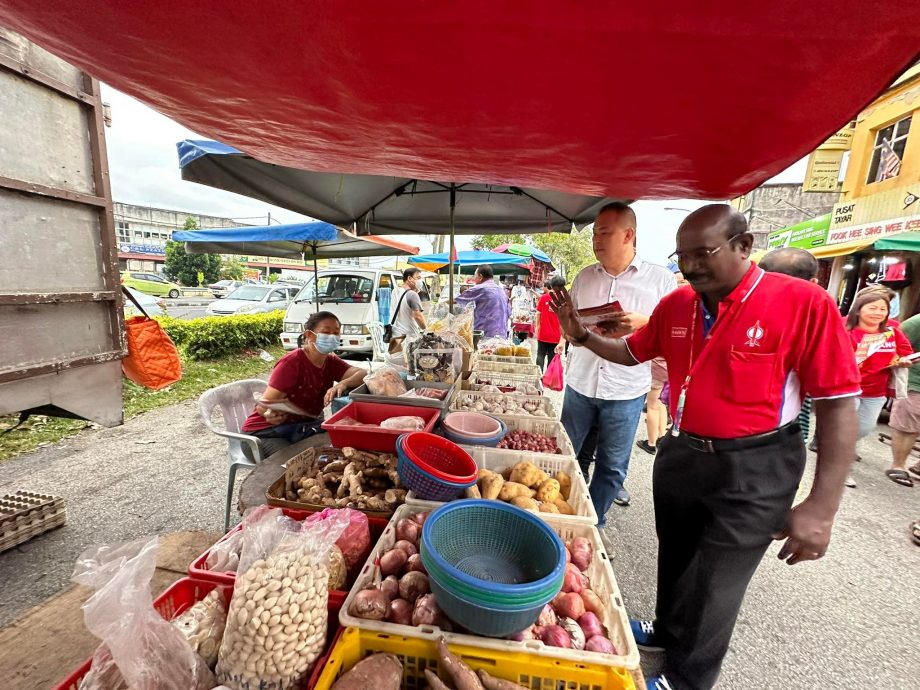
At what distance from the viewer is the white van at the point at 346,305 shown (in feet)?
30.1

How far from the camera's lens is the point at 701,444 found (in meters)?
1.71

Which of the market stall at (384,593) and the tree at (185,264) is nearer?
the market stall at (384,593)

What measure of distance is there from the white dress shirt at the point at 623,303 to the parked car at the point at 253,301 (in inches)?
503

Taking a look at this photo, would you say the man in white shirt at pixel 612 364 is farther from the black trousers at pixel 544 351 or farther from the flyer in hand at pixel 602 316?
the black trousers at pixel 544 351

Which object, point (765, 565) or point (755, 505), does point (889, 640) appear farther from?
point (755, 505)

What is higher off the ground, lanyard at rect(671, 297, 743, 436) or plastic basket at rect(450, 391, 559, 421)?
lanyard at rect(671, 297, 743, 436)

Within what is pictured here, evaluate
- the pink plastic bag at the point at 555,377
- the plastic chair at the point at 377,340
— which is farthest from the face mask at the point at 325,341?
the plastic chair at the point at 377,340

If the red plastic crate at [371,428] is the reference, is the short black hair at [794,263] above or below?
above

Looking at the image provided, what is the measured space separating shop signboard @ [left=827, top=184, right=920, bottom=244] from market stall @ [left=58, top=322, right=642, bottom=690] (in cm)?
1153

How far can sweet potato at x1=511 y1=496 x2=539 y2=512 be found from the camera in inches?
70.1

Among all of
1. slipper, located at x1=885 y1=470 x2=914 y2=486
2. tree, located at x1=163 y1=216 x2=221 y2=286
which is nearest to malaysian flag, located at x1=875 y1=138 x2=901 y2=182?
slipper, located at x1=885 y1=470 x2=914 y2=486

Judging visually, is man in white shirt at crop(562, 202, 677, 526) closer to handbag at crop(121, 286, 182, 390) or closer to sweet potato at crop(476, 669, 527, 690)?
sweet potato at crop(476, 669, 527, 690)

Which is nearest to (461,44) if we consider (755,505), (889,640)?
(755,505)

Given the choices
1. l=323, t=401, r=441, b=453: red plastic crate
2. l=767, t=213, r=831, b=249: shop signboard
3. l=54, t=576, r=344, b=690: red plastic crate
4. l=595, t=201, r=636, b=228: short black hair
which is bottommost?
l=54, t=576, r=344, b=690: red plastic crate
